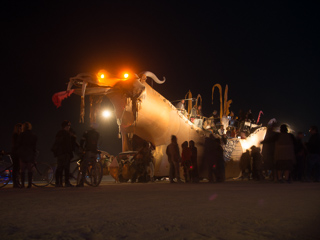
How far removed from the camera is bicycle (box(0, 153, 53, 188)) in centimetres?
1117

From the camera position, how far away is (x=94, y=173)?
10.7 m

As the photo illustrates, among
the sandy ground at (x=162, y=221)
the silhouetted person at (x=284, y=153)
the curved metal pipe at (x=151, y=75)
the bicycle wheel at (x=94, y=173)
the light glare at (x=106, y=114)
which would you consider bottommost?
Answer: the sandy ground at (x=162, y=221)

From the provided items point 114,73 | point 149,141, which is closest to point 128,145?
point 149,141

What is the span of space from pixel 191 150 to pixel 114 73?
4.15 metres

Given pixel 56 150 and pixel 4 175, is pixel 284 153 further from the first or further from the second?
pixel 4 175

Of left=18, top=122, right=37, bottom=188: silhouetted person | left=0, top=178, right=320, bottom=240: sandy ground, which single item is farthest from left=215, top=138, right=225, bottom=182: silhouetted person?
left=0, top=178, right=320, bottom=240: sandy ground

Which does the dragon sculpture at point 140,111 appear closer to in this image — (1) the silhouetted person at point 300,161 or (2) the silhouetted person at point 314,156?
(1) the silhouetted person at point 300,161

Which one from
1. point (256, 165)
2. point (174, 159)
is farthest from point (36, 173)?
point (256, 165)

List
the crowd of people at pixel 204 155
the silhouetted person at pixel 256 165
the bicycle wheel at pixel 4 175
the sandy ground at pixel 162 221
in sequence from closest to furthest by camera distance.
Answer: the sandy ground at pixel 162 221 → the crowd of people at pixel 204 155 → the bicycle wheel at pixel 4 175 → the silhouetted person at pixel 256 165

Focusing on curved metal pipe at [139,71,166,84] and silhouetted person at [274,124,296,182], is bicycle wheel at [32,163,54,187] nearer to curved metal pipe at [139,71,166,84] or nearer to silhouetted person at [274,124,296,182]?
curved metal pipe at [139,71,166,84]

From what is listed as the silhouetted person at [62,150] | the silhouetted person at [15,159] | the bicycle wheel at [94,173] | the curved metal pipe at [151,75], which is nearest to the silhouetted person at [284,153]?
the bicycle wheel at [94,173]

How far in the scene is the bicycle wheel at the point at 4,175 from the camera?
11.1m

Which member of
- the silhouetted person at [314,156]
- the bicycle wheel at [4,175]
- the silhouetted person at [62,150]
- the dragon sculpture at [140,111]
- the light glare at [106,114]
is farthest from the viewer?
the light glare at [106,114]

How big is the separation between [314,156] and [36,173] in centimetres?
908
